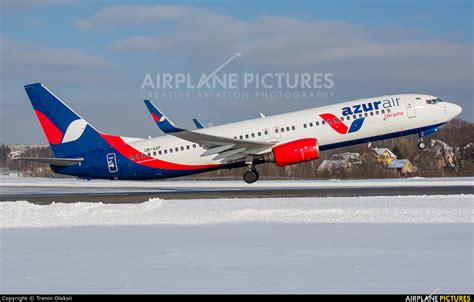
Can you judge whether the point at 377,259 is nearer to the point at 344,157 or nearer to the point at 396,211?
the point at 396,211

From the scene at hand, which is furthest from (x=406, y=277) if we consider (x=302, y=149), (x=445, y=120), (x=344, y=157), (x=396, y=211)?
(x=344, y=157)

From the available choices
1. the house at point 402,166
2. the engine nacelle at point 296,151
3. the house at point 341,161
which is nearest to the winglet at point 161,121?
the engine nacelle at point 296,151

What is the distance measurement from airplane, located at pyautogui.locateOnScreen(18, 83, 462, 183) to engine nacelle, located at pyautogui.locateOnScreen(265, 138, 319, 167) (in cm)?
5

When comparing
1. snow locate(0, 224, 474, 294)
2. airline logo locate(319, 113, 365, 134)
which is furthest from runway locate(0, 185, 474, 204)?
snow locate(0, 224, 474, 294)

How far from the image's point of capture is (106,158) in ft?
129

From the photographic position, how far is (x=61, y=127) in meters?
39.9

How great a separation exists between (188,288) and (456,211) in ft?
46.4

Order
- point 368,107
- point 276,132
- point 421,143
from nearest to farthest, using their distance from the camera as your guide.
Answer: point 368,107
point 421,143
point 276,132

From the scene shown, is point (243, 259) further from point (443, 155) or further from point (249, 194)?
point (443, 155)

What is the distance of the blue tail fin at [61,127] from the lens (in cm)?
3953

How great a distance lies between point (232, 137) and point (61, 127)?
32.5ft

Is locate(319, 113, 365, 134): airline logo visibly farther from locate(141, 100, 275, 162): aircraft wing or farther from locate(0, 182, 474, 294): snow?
locate(0, 182, 474, 294): snow

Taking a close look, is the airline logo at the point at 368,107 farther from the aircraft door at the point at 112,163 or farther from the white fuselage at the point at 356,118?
the aircraft door at the point at 112,163

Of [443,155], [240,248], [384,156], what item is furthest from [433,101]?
[384,156]
